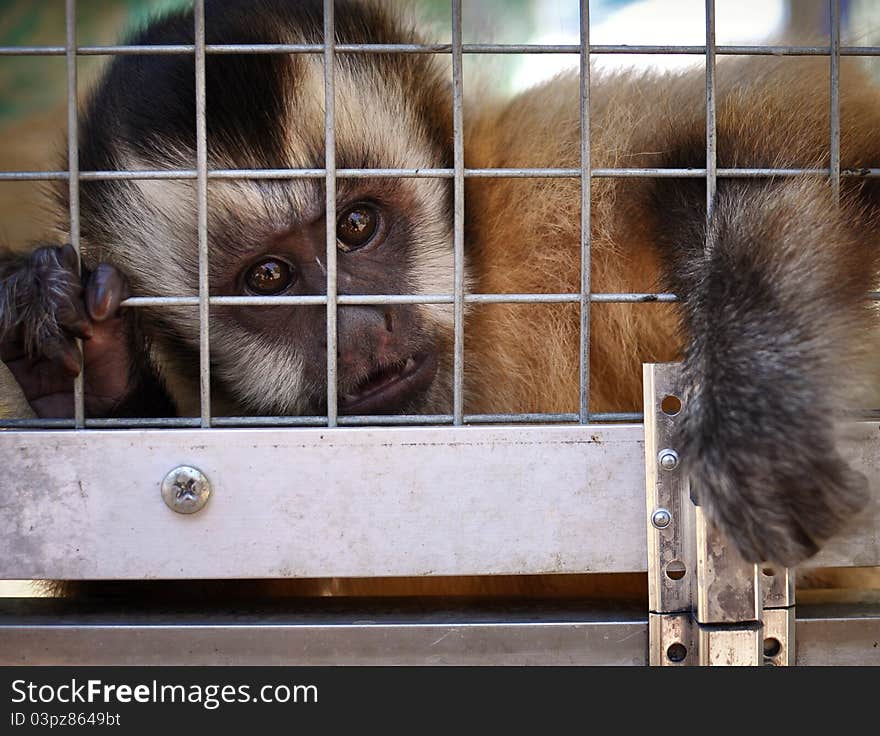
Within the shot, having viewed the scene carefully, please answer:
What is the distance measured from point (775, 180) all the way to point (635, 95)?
486 millimetres

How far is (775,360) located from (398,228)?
89 centimetres

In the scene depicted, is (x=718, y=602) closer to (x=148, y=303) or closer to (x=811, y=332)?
(x=811, y=332)

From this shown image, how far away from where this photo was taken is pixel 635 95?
6.62 ft

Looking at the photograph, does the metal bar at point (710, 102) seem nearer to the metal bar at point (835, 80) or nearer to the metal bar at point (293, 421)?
the metal bar at point (835, 80)

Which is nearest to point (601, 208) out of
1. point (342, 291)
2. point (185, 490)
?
point (342, 291)

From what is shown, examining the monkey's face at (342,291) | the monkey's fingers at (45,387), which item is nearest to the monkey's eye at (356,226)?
the monkey's face at (342,291)

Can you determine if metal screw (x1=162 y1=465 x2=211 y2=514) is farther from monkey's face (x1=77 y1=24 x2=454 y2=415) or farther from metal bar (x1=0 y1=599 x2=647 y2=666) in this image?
monkey's face (x1=77 y1=24 x2=454 y2=415)

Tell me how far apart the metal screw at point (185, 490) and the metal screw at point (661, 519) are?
1.82ft

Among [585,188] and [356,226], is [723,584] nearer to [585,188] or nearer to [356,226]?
[585,188]

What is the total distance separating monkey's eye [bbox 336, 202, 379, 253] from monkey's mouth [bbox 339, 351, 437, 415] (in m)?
0.27

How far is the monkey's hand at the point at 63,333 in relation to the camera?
1529 millimetres

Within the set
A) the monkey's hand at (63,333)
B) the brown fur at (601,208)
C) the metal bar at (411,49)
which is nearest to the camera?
the metal bar at (411,49)

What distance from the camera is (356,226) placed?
6.42 feet

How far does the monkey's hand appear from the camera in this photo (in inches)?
60.2
